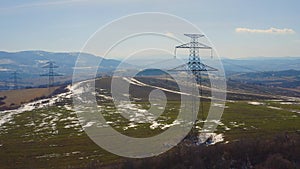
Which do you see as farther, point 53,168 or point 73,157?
point 73,157

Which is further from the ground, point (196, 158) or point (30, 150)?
point (196, 158)

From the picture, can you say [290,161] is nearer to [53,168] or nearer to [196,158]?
[196,158]

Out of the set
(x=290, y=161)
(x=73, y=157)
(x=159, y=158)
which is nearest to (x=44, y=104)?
(x=73, y=157)

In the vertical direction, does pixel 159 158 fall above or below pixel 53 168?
above

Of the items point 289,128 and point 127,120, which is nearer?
point 289,128

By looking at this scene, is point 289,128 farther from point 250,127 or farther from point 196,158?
point 196,158

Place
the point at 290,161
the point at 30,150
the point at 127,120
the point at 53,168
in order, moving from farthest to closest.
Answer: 1. the point at 127,120
2. the point at 30,150
3. the point at 53,168
4. the point at 290,161

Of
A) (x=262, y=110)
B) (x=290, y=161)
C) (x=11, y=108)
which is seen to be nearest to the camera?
(x=290, y=161)

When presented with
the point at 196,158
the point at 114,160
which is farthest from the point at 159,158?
the point at 114,160

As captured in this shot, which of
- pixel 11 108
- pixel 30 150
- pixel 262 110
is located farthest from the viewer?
pixel 11 108
